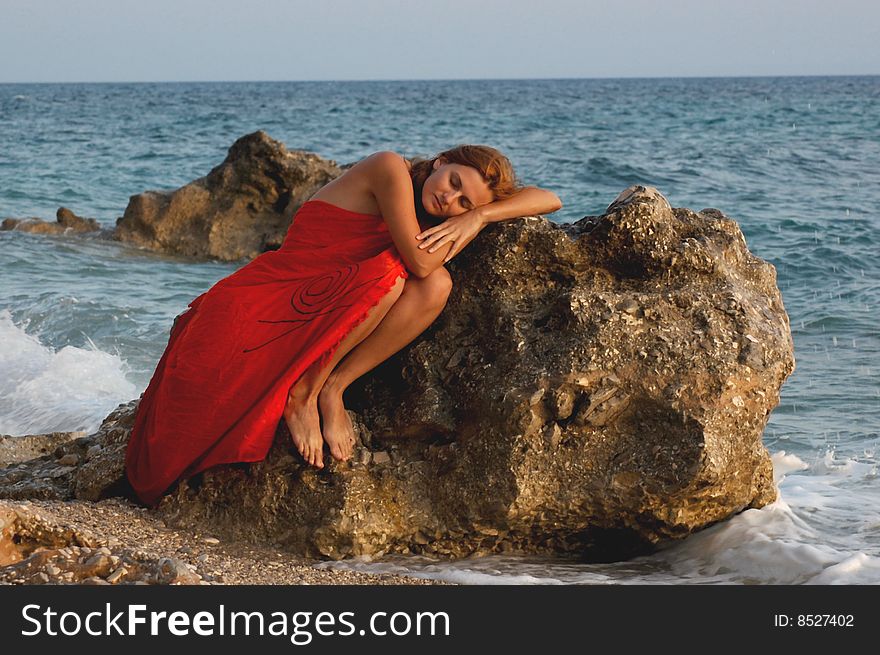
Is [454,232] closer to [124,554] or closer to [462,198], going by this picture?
[462,198]

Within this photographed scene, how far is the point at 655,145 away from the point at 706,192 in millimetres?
8279

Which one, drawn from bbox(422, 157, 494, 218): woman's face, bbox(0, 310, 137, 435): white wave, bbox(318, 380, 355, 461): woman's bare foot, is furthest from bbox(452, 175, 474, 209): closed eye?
bbox(0, 310, 137, 435): white wave

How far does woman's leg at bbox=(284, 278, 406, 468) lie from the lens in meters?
3.86

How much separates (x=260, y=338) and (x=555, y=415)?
1151 millimetres

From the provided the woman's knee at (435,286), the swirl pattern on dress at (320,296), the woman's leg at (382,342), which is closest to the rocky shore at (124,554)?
the woman's leg at (382,342)

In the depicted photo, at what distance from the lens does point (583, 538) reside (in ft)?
13.2

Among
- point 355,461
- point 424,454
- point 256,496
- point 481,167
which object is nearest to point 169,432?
point 256,496

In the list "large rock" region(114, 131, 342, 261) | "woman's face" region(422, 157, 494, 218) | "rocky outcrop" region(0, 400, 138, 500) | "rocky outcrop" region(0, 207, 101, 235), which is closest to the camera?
"woman's face" region(422, 157, 494, 218)

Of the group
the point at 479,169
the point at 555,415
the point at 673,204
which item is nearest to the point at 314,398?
the point at 555,415

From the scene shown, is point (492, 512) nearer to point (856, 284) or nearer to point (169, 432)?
point (169, 432)

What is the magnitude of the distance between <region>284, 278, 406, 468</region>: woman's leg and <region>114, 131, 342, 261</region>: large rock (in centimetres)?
751

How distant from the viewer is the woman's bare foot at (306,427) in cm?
386

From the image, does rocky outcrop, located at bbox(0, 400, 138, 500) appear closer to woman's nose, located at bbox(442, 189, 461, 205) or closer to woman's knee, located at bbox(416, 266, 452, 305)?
woman's knee, located at bbox(416, 266, 452, 305)

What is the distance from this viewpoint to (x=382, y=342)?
12.9ft
